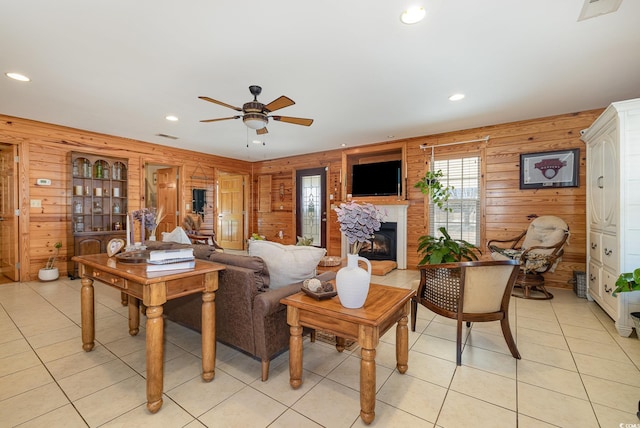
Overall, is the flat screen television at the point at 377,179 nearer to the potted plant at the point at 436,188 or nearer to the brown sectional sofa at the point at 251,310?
the potted plant at the point at 436,188

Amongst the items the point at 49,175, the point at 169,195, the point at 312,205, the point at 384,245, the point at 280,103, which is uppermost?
the point at 280,103

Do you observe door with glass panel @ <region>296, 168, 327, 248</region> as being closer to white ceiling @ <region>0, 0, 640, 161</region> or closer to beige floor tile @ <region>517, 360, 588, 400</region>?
white ceiling @ <region>0, 0, 640, 161</region>

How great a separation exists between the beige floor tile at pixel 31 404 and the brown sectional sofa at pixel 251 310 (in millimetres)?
946

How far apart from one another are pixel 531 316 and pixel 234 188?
22.0 ft

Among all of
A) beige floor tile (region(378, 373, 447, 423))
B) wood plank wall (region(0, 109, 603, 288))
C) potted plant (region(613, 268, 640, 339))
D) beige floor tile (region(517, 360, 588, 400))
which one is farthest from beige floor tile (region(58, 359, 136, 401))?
wood plank wall (region(0, 109, 603, 288))

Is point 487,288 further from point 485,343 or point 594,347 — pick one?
point 594,347

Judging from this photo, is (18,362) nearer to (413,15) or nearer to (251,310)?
(251,310)

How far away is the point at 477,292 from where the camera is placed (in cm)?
210

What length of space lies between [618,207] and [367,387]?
290 cm

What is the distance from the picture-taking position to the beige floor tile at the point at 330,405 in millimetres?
1525

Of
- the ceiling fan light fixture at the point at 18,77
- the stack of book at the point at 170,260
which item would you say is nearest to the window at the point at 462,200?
the stack of book at the point at 170,260

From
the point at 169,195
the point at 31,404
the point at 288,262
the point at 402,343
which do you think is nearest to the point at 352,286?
the point at 288,262

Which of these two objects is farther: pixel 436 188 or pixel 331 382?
pixel 436 188

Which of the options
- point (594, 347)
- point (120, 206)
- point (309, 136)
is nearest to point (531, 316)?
point (594, 347)
